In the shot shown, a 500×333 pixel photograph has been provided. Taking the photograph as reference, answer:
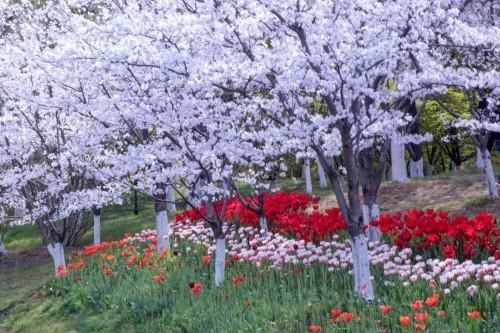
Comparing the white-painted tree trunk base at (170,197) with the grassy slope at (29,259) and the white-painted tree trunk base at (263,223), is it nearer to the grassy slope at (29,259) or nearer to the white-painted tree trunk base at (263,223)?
the grassy slope at (29,259)

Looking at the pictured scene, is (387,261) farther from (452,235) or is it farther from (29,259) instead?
(29,259)

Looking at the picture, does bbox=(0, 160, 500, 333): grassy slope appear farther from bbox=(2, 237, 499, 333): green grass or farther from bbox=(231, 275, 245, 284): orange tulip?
Answer: bbox=(231, 275, 245, 284): orange tulip

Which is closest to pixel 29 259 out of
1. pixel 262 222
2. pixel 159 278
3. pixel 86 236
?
pixel 86 236

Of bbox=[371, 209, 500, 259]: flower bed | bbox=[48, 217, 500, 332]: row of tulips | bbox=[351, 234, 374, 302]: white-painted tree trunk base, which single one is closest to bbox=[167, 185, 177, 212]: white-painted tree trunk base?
bbox=[48, 217, 500, 332]: row of tulips

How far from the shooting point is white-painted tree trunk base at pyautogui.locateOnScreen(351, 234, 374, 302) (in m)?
6.23

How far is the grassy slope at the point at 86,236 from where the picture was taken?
974 cm

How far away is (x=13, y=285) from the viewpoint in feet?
44.0

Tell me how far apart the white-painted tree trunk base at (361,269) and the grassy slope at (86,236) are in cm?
374

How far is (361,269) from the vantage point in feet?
20.9

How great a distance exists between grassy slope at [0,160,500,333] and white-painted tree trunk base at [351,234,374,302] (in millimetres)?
3743

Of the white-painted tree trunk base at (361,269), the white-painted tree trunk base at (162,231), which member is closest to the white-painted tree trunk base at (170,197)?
the white-painted tree trunk base at (162,231)

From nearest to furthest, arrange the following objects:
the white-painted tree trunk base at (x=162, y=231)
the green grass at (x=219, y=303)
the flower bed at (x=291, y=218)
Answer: the green grass at (x=219, y=303) → the flower bed at (x=291, y=218) → the white-painted tree trunk base at (x=162, y=231)

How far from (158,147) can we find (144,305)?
1.93 meters

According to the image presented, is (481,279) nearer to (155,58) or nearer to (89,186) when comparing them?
(155,58)
